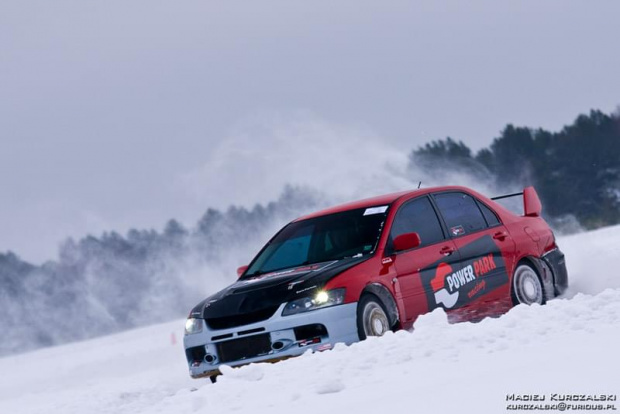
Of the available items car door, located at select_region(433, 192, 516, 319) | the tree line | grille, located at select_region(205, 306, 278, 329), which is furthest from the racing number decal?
the tree line

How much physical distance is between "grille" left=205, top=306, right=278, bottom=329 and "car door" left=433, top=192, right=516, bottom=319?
5.63 feet

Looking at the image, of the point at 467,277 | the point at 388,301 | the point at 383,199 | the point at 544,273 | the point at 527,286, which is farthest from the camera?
the point at 544,273

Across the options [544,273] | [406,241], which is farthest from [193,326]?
[544,273]

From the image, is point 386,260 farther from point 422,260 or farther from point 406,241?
point 422,260

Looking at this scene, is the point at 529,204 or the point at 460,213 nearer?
the point at 460,213

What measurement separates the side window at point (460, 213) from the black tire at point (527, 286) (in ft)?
1.79

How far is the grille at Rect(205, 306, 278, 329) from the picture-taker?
839 cm

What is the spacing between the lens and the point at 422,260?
9.12 m

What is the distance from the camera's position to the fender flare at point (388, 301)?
8.54m

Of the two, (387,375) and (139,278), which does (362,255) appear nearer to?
(387,375)

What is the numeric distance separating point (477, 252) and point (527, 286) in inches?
29.5

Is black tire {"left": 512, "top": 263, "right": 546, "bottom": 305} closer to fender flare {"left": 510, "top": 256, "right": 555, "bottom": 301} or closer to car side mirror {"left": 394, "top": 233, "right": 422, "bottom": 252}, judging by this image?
fender flare {"left": 510, "top": 256, "right": 555, "bottom": 301}

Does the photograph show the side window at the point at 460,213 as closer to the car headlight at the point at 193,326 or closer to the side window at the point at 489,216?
the side window at the point at 489,216

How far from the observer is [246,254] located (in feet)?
164
